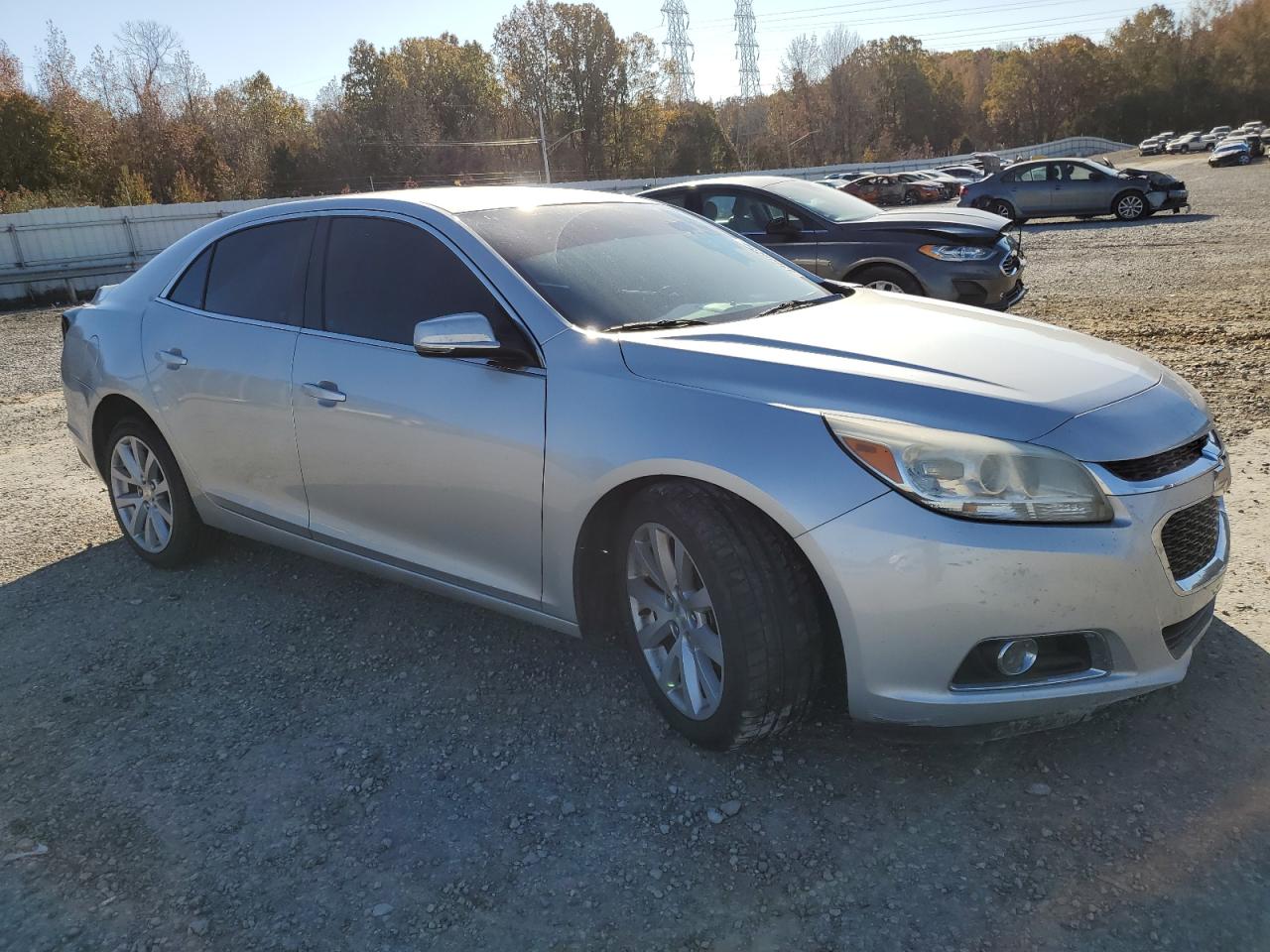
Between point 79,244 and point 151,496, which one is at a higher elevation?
point 79,244

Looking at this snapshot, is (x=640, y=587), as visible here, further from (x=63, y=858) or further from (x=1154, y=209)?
(x=1154, y=209)

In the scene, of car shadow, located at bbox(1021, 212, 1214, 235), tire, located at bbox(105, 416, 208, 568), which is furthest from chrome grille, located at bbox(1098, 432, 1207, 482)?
car shadow, located at bbox(1021, 212, 1214, 235)

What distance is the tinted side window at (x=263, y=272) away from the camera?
3.95 metres

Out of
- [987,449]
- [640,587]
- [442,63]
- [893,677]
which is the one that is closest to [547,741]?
[640,587]

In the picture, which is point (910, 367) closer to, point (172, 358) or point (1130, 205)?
point (172, 358)

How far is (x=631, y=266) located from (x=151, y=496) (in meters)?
2.61

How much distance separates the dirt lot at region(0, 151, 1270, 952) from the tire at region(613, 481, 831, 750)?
22cm

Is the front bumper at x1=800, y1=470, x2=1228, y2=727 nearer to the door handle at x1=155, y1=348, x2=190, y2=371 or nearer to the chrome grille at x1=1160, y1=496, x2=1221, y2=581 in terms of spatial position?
the chrome grille at x1=1160, y1=496, x2=1221, y2=581

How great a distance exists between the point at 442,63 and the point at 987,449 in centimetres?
9061

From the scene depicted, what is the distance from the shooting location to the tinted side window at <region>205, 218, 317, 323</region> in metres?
3.95

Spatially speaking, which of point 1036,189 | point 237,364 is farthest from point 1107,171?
point 237,364

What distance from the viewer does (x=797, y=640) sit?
2.69 m

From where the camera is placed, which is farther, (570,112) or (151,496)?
(570,112)

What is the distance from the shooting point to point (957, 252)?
8.62m
